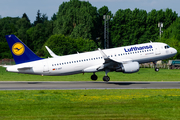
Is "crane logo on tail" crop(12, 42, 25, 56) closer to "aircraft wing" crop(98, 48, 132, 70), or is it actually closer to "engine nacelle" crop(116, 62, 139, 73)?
"aircraft wing" crop(98, 48, 132, 70)

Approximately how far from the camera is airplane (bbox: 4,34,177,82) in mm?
41594

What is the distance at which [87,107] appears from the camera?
2252 cm

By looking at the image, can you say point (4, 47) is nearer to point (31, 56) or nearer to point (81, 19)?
point (81, 19)

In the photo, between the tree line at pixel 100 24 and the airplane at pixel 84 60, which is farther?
the tree line at pixel 100 24

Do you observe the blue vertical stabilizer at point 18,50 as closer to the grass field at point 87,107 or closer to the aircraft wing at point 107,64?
the aircraft wing at point 107,64

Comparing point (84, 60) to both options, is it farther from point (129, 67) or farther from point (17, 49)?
point (17, 49)

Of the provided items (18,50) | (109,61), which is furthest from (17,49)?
(109,61)

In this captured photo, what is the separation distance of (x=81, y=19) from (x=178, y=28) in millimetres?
46790

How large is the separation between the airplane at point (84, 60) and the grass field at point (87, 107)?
A: 1414 cm

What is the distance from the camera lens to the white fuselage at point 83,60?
139 ft

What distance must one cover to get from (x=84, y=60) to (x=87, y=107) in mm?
21692

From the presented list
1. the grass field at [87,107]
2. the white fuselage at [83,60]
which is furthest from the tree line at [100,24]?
the grass field at [87,107]

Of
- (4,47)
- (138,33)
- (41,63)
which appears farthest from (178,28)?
(41,63)

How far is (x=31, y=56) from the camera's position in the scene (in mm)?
42438
